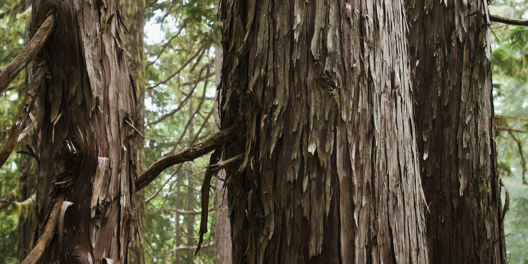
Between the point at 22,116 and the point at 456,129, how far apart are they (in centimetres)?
221

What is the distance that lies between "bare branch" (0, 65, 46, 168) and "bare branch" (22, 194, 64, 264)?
0.23 metres

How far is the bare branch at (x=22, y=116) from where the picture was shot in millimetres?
1270

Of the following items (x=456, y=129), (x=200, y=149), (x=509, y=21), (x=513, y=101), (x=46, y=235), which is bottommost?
(x=46, y=235)

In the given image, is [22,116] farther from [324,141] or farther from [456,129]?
[456,129]

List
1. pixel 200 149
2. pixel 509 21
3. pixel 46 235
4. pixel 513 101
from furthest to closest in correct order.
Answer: pixel 513 101, pixel 509 21, pixel 200 149, pixel 46 235

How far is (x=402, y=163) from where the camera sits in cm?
142

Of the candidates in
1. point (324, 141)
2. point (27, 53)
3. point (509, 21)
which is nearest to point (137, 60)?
point (27, 53)

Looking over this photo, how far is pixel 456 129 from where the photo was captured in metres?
2.21

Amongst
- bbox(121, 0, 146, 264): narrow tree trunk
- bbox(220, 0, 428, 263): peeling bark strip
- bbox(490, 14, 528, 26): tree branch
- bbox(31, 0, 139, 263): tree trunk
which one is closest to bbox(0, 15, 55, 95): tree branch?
bbox(31, 0, 139, 263): tree trunk

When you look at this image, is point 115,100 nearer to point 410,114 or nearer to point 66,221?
point 66,221

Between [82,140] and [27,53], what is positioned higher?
[27,53]

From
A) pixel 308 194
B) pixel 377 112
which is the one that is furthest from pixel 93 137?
pixel 377 112

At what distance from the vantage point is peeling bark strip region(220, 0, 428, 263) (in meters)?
1.29

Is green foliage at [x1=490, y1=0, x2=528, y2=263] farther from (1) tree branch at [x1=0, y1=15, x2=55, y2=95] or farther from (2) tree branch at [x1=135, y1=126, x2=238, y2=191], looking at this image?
(1) tree branch at [x1=0, y1=15, x2=55, y2=95]
